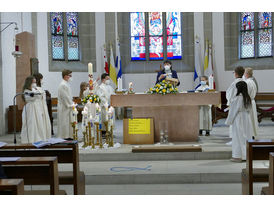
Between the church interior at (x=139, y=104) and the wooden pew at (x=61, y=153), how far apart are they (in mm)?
12

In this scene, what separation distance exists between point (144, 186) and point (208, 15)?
10.4 m

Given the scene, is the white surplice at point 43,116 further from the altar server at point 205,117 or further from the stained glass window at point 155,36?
the stained glass window at point 155,36

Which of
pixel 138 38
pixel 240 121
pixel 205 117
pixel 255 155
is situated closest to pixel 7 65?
pixel 205 117

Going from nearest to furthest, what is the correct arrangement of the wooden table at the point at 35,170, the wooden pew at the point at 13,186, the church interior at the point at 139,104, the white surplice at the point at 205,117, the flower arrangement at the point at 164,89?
the wooden pew at the point at 13,186
the wooden table at the point at 35,170
the church interior at the point at 139,104
the flower arrangement at the point at 164,89
the white surplice at the point at 205,117

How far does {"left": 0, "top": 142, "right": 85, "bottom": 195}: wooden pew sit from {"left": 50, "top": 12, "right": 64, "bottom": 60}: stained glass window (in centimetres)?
1043

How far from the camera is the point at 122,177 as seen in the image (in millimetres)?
6578

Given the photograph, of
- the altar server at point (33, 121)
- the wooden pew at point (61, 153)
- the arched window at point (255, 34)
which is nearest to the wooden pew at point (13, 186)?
the wooden pew at point (61, 153)

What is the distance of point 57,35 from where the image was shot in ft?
49.7

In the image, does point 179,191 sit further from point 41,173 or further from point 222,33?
point 222,33

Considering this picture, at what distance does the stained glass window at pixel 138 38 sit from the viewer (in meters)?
16.3

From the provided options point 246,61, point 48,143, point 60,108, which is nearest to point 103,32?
point 246,61

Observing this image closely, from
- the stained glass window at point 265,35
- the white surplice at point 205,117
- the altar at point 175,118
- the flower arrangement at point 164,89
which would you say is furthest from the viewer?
the stained glass window at point 265,35

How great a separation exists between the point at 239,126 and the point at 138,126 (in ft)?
7.92

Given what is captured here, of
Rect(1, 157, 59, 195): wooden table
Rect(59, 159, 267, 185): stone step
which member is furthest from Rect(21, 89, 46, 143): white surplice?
Rect(1, 157, 59, 195): wooden table
